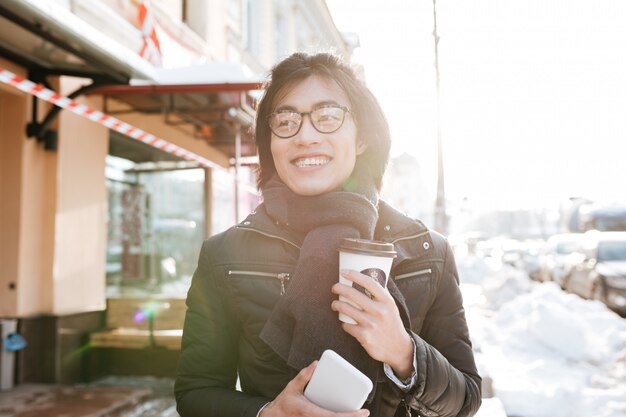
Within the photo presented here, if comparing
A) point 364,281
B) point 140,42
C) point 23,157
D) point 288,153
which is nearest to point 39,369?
point 23,157

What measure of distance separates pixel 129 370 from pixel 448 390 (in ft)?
19.2

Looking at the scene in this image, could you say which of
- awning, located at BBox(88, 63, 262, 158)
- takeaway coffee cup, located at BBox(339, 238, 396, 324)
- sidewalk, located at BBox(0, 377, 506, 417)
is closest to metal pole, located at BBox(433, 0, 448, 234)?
awning, located at BBox(88, 63, 262, 158)

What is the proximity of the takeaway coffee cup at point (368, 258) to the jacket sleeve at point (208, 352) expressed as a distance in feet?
1.70

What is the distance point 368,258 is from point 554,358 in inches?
255

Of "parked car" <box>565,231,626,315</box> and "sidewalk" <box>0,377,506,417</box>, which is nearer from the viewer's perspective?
"sidewalk" <box>0,377,506,417</box>

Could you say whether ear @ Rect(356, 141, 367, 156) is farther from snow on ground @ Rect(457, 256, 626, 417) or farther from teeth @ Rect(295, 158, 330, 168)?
snow on ground @ Rect(457, 256, 626, 417)

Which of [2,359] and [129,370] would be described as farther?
[129,370]

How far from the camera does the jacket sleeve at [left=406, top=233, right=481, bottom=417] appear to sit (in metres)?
1.39

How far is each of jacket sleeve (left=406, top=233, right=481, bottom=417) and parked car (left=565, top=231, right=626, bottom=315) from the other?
11.1 metres

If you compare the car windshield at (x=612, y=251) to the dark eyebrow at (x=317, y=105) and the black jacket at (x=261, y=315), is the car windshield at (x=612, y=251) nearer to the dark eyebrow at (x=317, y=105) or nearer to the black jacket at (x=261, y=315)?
the black jacket at (x=261, y=315)

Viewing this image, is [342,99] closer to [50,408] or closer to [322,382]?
[322,382]

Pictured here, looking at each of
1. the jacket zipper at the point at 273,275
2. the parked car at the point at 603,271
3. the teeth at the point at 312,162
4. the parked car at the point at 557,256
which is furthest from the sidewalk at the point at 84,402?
the parked car at the point at 557,256

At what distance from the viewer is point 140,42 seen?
6.99 m

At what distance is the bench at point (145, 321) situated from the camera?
6.16 metres
